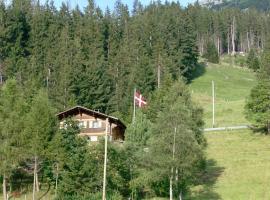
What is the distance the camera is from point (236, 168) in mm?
69188

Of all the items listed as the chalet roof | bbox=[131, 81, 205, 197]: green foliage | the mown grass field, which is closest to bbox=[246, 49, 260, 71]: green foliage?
the mown grass field

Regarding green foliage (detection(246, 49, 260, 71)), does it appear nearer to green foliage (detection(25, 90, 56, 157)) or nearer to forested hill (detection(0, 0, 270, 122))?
forested hill (detection(0, 0, 270, 122))

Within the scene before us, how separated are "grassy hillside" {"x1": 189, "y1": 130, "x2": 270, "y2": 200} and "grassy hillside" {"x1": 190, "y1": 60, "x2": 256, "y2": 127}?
13845 mm

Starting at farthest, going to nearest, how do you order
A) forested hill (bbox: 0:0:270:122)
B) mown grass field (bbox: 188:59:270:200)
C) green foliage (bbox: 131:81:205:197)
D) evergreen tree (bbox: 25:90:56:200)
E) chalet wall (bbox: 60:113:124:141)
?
1. forested hill (bbox: 0:0:270:122)
2. chalet wall (bbox: 60:113:124:141)
3. evergreen tree (bbox: 25:90:56:200)
4. mown grass field (bbox: 188:59:270:200)
5. green foliage (bbox: 131:81:205:197)

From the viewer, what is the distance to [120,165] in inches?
2365

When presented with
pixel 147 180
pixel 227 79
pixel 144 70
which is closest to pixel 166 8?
pixel 227 79

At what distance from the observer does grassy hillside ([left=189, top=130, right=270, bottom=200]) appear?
6050 centimetres

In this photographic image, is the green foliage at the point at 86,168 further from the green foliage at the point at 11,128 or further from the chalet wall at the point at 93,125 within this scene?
the chalet wall at the point at 93,125

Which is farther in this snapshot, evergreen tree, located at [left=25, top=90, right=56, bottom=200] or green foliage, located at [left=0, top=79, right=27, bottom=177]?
evergreen tree, located at [left=25, top=90, right=56, bottom=200]

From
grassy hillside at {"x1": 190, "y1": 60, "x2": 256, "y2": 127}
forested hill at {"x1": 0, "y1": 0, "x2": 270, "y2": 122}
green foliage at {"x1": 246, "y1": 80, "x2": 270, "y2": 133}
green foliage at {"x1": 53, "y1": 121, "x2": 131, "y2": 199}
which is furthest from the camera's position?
forested hill at {"x1": 0, "y1": 0, "x2": 270, "y2": 122}

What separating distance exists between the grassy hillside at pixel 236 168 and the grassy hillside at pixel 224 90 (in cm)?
1385

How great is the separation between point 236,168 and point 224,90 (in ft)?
229

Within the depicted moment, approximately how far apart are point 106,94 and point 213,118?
890 inches

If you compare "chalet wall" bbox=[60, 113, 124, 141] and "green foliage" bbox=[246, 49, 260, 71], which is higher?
"green foliage" bbox=[246, 49, 260, 71]
